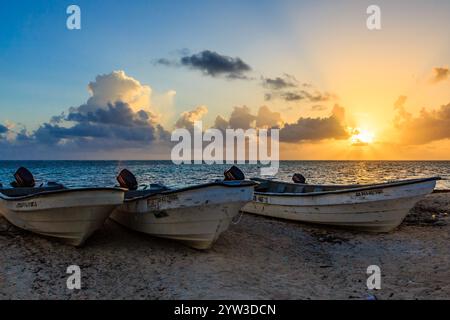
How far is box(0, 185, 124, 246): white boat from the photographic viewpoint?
874 centimetres

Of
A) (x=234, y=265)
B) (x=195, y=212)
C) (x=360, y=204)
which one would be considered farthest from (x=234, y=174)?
(x=234, y=265)

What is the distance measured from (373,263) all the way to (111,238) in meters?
7.22

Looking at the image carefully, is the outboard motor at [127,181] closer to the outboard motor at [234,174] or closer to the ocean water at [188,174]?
the outboard motor at [234,174]

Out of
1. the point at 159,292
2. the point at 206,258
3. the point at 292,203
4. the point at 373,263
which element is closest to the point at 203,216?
the point at 206,258

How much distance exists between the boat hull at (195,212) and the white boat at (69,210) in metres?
1.07

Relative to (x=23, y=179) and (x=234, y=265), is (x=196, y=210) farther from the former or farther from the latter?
(x=23, y=179)

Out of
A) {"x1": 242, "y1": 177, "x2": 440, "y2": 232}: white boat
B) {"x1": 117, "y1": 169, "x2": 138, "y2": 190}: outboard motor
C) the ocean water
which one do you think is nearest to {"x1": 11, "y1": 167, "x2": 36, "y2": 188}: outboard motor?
{"x1": 117, "y1": 169, "x2": 138, "y2": 190}: outboard motor

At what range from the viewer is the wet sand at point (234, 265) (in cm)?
731

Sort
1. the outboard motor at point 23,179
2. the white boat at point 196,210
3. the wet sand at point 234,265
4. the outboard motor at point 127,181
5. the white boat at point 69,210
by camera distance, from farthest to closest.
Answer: the outboard motor at point 23,179, the outboard motor at point 127,181, the white boat at point 196,210, the white boat at point 69,210, the wet sand at point 234,265

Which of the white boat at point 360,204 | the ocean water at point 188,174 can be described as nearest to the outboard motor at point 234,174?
the white boat at point 360,204

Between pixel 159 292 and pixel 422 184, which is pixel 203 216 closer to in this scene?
pixel 159 292

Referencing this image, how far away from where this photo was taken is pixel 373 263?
9547mm

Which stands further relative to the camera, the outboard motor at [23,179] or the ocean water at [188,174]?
the ocean water at [188,174]

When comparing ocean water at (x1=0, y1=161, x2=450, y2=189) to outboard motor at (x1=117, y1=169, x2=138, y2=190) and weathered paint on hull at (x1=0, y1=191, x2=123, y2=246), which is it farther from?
weathered paint on hull at (x1=0, y1=191, x2=123, y2=246)
